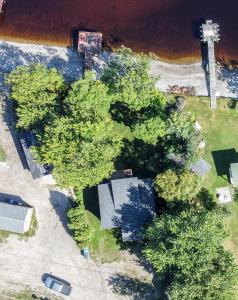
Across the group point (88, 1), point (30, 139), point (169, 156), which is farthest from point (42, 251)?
point (88, 1)

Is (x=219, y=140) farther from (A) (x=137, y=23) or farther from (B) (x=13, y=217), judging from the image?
(B) (x=13, y=217)

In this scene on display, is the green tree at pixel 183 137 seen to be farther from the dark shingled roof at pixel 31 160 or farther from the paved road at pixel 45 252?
the dark shingled roof at pixel 31 160

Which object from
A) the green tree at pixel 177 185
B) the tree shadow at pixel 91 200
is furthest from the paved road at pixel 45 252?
the green tree at pixel 177 185

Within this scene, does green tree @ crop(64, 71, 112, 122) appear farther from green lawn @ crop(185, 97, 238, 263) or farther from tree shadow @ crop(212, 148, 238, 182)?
tree shadow @ crop(212, 148, 238, 182)

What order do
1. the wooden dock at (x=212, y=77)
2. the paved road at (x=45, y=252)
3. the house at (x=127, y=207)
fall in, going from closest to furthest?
the house at (x=127, y=207) → the paved road at (x=45, y=252) → the wooden dock at (x=212, y=77)

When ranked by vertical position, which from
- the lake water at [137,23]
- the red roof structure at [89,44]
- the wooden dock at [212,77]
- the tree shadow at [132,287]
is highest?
the lake water at [137,23]

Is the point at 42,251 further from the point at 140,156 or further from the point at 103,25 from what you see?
the point at 103,25
